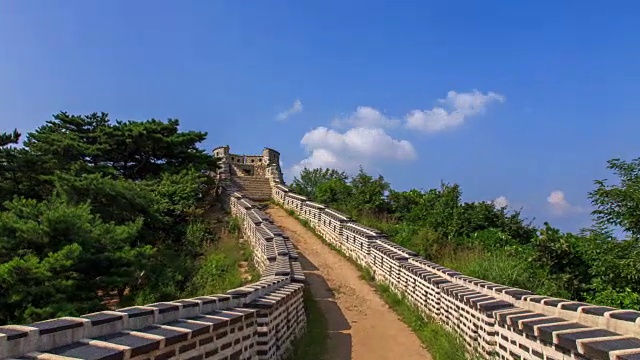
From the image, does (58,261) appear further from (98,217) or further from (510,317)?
(510,317)

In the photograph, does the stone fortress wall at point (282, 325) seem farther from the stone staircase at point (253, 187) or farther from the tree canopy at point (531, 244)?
the stone staircase at point (253, 187)

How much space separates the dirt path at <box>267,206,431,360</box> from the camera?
7.40 metres

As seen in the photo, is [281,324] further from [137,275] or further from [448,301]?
[137,275]

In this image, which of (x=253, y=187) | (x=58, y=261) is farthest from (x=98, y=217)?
(x=253, y=187)

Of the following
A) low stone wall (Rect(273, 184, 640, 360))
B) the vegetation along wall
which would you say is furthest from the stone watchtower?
low stone wall (Rect(273, 184, 640, 360))

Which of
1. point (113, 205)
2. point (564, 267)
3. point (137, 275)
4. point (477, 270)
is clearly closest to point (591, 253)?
point (564, 267)

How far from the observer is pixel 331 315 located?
961cm

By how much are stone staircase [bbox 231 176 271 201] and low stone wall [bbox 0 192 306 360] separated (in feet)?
69.3

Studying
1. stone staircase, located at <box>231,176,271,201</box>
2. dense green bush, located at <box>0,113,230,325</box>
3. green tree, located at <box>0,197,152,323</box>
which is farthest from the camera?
stone staircase, located at <box>231,176,271,201</box>

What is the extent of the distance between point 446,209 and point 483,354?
11480 mm

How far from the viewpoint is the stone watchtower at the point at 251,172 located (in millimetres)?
28953

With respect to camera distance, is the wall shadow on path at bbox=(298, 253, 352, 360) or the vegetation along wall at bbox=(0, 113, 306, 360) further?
the wall shadow on path at bbox=(298, 253, 352, 360)

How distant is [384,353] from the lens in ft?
24.1

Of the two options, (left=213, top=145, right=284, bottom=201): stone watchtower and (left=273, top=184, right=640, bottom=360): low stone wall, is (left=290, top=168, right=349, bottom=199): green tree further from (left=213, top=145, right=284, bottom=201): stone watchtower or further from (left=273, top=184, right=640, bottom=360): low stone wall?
(left=273, top=184, right=640, bottom=360): low stone wall
